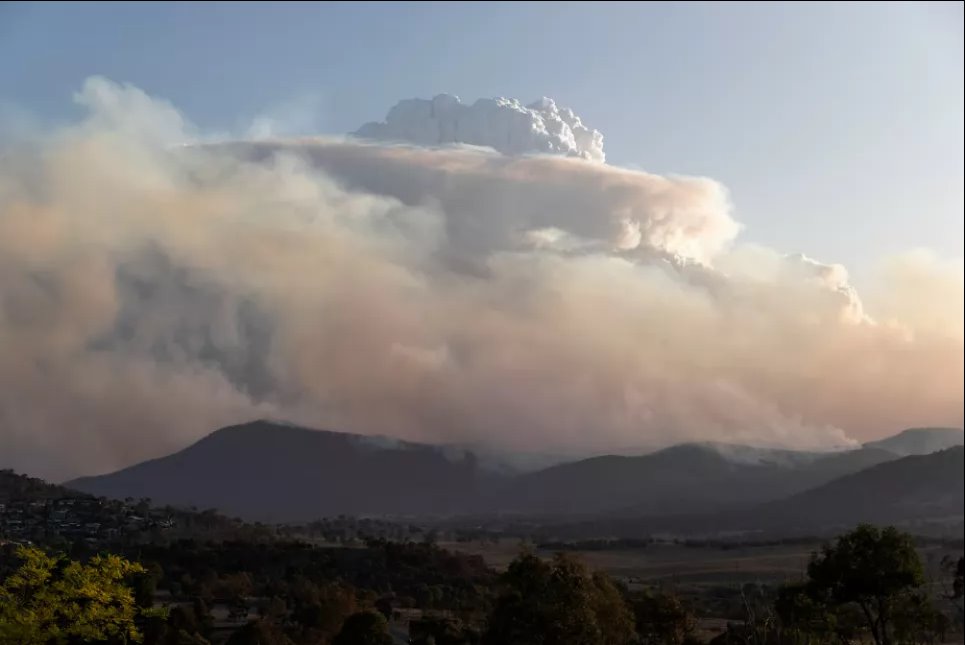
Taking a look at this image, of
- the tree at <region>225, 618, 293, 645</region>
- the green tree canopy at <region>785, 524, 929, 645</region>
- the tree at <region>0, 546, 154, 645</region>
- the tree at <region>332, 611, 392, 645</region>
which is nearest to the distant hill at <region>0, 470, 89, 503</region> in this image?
the tree at <region>225, 618, 293, 645</region>

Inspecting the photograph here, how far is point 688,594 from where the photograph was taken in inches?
3910

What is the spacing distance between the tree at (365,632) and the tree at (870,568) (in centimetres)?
2157

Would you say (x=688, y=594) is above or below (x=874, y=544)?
below

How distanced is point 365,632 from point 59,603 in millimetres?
22882

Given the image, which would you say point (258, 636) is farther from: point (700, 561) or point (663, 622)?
point (700, 561)

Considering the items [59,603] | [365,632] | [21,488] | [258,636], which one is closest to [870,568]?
[365,632]

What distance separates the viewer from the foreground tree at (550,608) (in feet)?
128

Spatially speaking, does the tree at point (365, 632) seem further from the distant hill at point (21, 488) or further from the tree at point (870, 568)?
the distant hill at point (21, 488)

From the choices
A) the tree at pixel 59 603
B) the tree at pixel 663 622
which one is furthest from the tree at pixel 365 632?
the tree at pixel 59 603

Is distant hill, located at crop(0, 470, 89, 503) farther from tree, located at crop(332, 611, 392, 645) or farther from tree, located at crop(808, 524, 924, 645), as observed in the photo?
tree, located at crop(808, 524, 924, 645)

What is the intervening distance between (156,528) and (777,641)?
68.5 meters

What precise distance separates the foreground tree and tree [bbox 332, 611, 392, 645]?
871 cm

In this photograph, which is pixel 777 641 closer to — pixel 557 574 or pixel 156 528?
pixel 557 574

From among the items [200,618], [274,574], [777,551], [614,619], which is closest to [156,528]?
[274,574]
